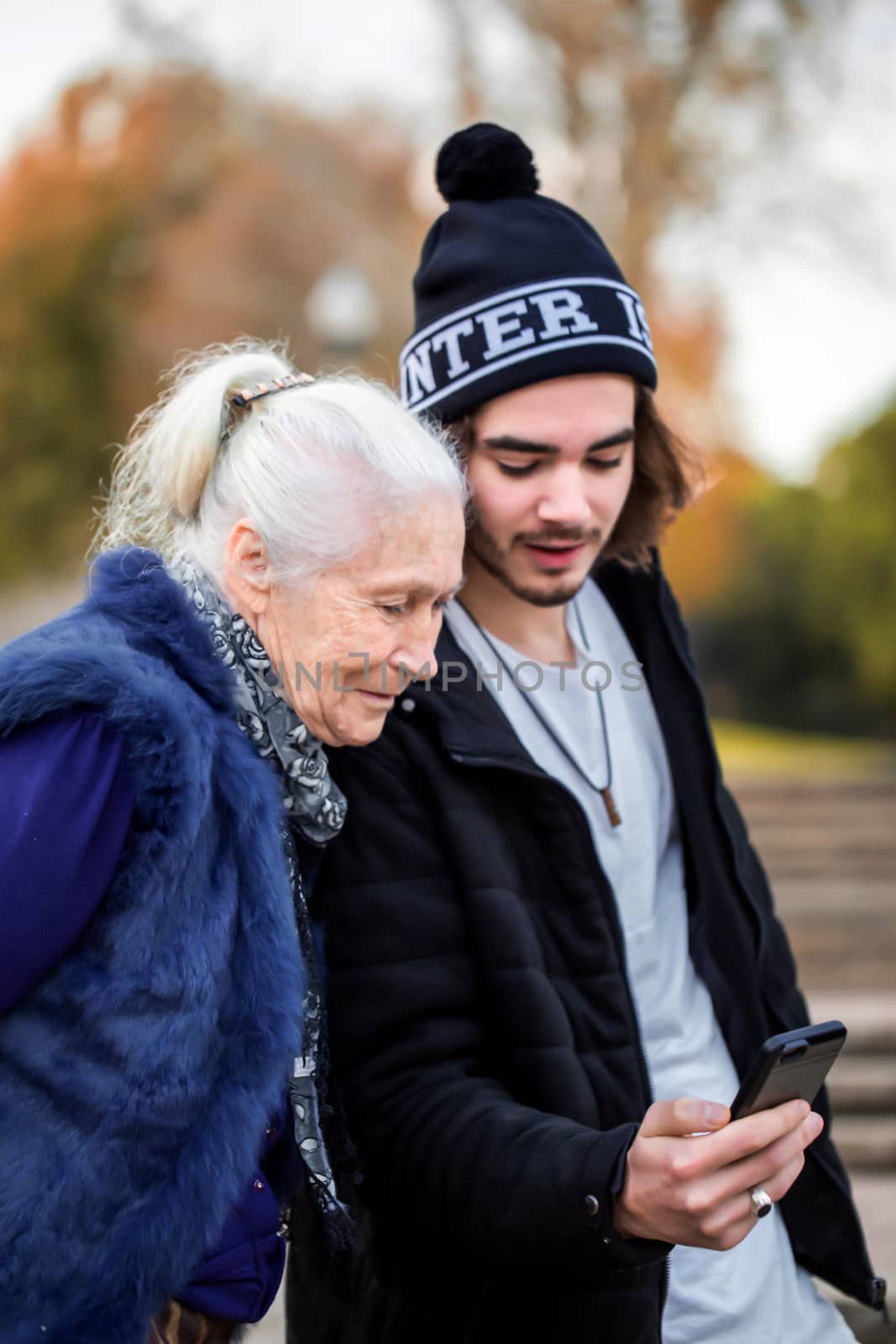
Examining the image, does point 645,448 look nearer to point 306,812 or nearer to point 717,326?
point 306,812

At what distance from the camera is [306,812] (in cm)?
169

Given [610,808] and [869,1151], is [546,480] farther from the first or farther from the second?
[869,1151]

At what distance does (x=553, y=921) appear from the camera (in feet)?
6.15

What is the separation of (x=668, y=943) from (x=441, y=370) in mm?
953

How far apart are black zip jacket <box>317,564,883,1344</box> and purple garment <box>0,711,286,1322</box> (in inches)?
18.1

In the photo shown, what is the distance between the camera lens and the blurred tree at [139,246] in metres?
18.8

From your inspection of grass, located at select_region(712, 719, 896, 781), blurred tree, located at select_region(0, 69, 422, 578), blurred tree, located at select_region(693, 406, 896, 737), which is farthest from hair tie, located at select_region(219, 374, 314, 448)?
blurred tree, located at select_region(693, 406, 896, 737)

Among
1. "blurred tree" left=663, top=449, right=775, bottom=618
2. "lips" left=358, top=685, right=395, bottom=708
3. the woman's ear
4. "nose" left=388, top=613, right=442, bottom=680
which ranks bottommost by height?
"lips" left=358, top=685, right=395, bottom=708

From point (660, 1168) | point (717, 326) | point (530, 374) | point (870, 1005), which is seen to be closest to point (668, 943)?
point (660, 1168)

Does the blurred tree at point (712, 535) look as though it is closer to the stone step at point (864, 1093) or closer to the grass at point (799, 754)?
the grass at point (799, 754)

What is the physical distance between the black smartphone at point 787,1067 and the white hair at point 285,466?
2.44 ft

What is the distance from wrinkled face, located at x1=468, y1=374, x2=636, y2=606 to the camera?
6.57 feet

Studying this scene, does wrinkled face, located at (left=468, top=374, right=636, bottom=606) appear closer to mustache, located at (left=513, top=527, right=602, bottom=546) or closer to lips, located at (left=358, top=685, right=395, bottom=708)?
mustache, located at (left=513, top=527, right=602, bottom=546)

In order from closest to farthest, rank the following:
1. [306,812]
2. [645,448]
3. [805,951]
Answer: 1. [306,812]
2. [645,448]
3. [805,951]
